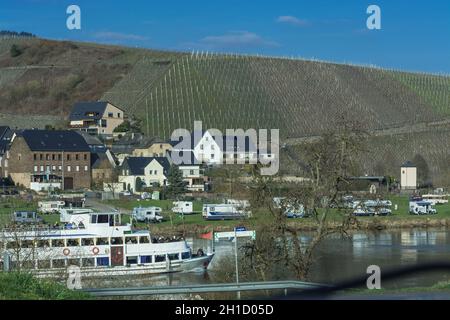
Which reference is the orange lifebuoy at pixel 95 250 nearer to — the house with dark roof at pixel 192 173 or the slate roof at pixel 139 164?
the house with dark roof at pixel 192 173

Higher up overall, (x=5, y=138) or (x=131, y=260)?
(x=5, y=138)

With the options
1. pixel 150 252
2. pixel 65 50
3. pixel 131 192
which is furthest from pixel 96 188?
pixel 65 50

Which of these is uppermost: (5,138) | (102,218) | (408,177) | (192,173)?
(5,138)

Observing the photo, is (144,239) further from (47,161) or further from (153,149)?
(153,149)

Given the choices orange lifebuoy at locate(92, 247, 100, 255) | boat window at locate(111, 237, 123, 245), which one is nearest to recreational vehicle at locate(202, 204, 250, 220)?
boat window at locate(111, 237, 123, 245)

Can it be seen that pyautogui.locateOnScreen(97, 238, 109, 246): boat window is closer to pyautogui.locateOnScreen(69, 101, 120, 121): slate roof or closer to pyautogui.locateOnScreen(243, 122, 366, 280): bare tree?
pyautogui.locateOnScreen(243, 122, 366, 280): bare tree

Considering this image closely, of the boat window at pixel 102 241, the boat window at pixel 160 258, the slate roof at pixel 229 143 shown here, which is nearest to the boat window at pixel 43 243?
the boat window at pixel 102 241

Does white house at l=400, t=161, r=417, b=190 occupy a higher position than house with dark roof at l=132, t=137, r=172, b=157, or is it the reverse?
house with dark roof at l=132, t=137, r=172, b=157

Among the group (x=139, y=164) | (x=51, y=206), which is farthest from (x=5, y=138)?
(x=51, y=206)
